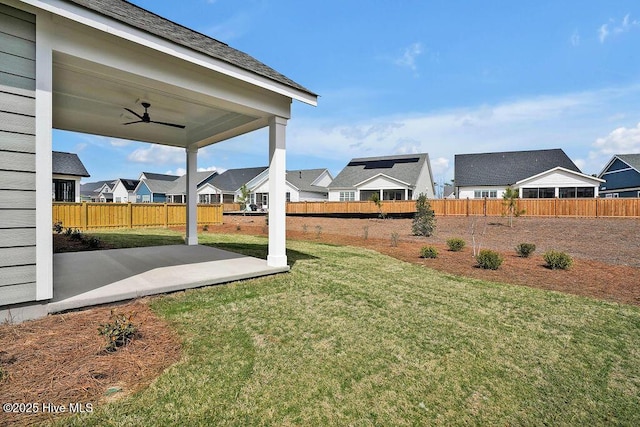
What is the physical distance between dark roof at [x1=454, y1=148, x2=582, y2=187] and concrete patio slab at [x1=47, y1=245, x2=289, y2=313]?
30043 mm

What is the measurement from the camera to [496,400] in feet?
7.95

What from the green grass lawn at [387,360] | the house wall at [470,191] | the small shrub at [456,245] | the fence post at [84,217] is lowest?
the green grass lawn at [387,360]

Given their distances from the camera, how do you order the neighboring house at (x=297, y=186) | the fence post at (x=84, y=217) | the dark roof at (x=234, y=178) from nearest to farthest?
the fence post at (x=84, y=217) < the neighboring house at (x=297, y=186) < the dark roof at (x=234, y=178)

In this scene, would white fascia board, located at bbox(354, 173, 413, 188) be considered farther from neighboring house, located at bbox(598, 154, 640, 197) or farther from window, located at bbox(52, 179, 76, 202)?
window, located at bbox(52, 179, 76, 202)

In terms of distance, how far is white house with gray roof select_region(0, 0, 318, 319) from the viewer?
10.0 ft

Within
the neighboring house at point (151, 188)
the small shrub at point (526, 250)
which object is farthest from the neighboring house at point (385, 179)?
the neighboring house at point (151, 188)

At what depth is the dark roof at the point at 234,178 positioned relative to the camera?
4125 centimetres

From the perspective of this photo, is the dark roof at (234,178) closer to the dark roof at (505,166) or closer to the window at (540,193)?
the dark roof at (505,166)

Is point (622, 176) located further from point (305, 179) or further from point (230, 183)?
point (230, 183)

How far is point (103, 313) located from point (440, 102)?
1840cm

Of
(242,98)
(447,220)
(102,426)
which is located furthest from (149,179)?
(102,426)

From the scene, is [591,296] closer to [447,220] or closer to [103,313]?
[103,313]

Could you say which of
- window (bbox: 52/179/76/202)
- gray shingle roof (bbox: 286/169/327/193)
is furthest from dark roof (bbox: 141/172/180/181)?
window (bbox: 52/179/76/202)

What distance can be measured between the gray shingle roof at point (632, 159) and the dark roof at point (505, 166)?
495 centimetres
